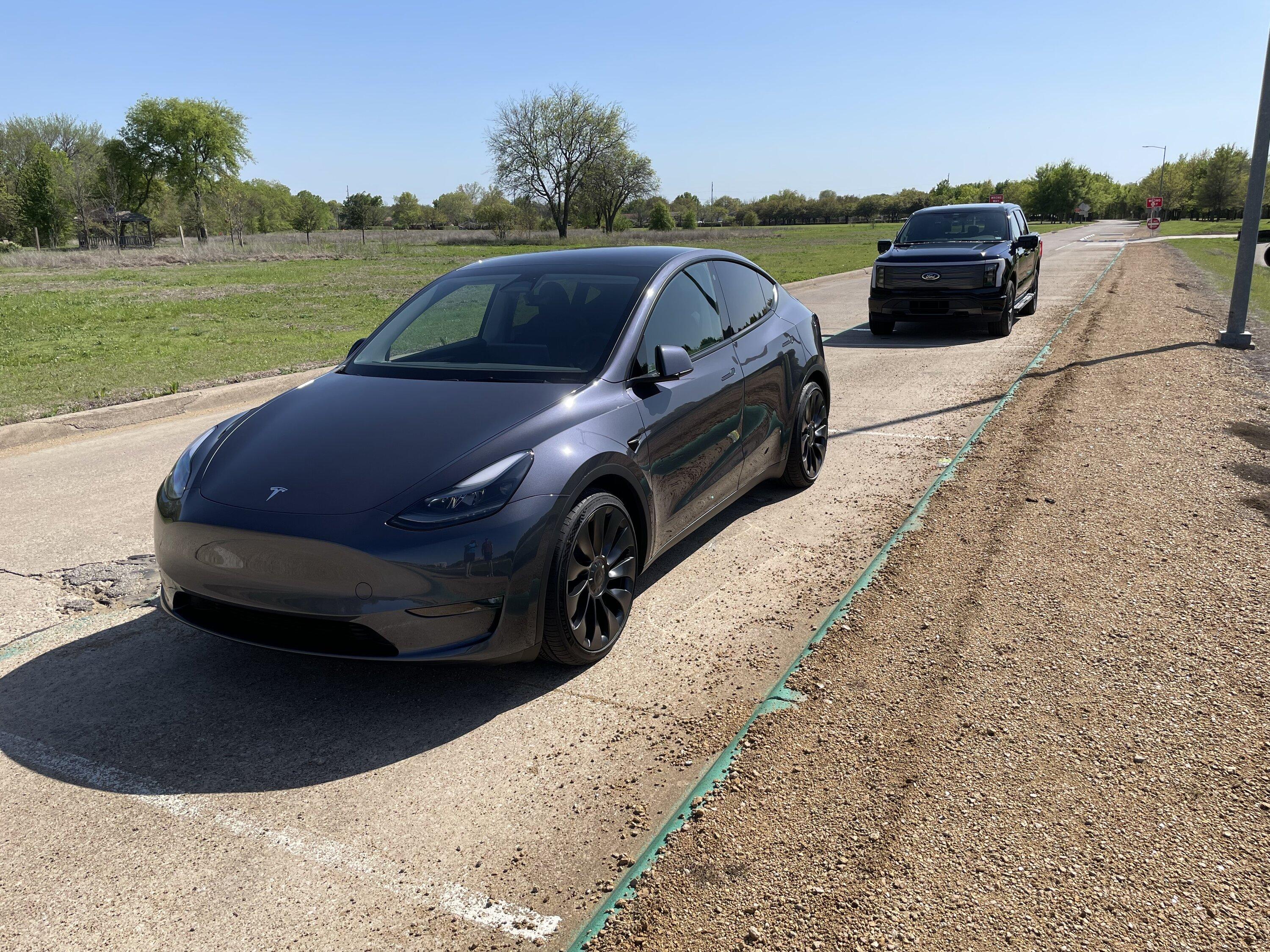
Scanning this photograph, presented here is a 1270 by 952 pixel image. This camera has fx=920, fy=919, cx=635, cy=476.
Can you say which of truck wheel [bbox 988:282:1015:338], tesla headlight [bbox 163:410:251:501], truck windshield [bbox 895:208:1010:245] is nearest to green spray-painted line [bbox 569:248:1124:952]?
tesla headlight [bbox 163:410:251:501]

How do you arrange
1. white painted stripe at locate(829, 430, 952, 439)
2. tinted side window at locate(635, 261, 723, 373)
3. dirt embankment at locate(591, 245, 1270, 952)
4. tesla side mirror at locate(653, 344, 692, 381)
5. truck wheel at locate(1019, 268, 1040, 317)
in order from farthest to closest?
truck wheel at locate(1019, 268, 1040, 317)
white painted stripe at locate(829, 430, 952, 439)
tinted side window at locate(635, 261, 723, 373)
tesla side mirror at locate(653, 344, 692, 381)
dirt embankment at locate(591, 245, 1270, 952)

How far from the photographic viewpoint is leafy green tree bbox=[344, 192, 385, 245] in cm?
7938

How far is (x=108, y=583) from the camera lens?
15.8 feet

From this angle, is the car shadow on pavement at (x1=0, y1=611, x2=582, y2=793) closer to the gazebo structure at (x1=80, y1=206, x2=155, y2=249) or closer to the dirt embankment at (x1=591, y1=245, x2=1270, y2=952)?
the dirt embankment at (x1=591, y1=245, x2=1270, y2=952)

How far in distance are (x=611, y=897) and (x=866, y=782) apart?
945 mm

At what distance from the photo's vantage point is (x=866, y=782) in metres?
2.96

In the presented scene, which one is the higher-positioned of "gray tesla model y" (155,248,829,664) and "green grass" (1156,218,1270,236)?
"green grass" (1156,218,1270,236)

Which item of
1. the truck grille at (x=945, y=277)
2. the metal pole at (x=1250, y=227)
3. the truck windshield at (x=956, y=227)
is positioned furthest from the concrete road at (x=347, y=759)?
the truck windshield at (x=956, y=227)

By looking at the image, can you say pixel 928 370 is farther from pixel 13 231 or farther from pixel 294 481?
pixel 13 231

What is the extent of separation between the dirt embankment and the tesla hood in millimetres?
1578

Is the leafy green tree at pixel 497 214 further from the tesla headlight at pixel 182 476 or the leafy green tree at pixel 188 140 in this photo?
the tesla headlight at pixel 182 476

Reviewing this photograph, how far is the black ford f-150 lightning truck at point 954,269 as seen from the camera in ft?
42.3

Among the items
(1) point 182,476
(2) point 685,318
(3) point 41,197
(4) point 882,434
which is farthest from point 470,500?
(3) point 41,197

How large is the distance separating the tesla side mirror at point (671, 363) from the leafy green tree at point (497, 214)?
68.3 metres
